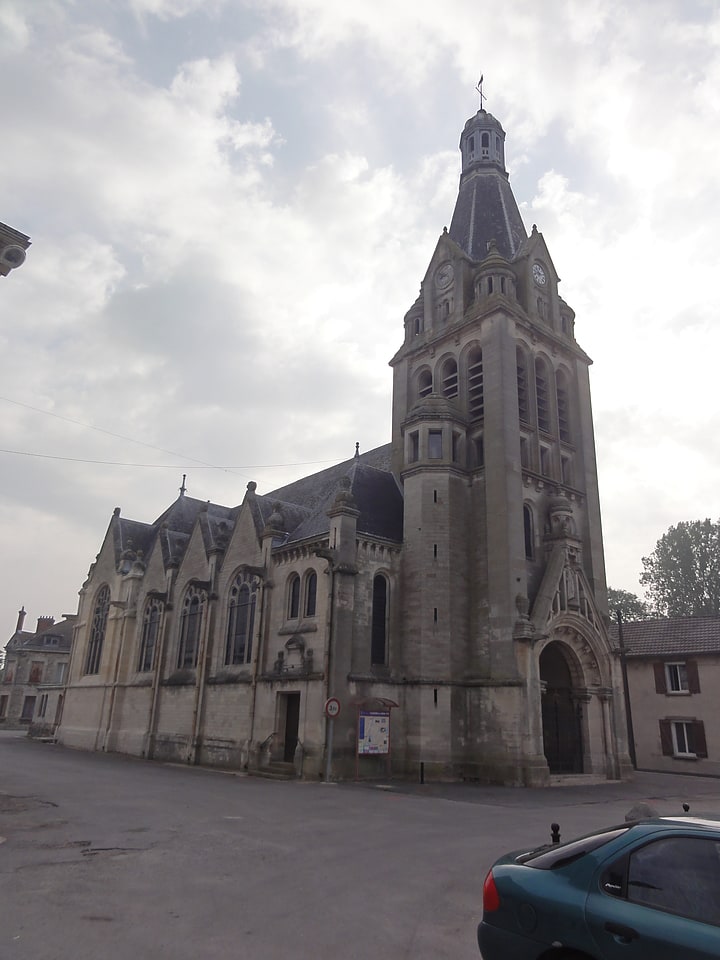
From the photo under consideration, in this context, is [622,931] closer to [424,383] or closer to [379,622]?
[379,622]

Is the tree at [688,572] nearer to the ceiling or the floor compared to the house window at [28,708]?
nearer to the ceiling

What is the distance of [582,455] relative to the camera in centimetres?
3372

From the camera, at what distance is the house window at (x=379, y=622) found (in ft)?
89.3

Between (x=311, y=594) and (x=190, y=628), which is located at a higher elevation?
(x=311, y=594)

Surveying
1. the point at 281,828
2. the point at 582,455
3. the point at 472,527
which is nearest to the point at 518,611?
the point at 472,527

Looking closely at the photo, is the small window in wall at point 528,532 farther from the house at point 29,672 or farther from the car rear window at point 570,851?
the house at point 29,672

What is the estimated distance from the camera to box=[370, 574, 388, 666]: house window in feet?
89.3

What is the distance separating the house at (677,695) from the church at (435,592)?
16.7 feet

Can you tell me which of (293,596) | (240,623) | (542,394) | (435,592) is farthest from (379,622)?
(542,394)

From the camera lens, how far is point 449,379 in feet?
112

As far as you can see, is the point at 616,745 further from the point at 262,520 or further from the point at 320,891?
the point at 320,891

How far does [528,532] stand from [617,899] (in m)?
26.0

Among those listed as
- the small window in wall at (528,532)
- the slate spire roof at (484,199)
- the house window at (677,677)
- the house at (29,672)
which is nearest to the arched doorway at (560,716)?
the small window in wall at (528,532)

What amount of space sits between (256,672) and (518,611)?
36.3 feet
